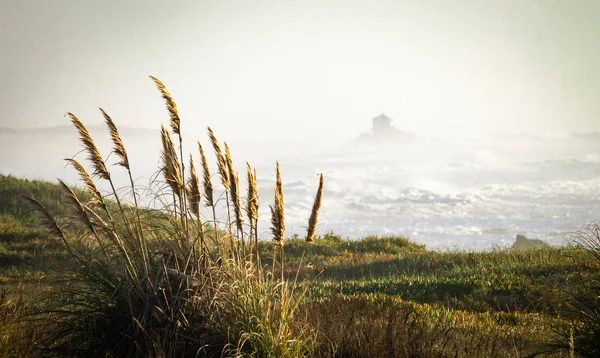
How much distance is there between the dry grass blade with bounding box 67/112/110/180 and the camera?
6246 millimetres

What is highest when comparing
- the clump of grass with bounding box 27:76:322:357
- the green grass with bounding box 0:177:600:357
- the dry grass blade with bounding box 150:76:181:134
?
the dry grass blade with bounding box 150:76:181:134

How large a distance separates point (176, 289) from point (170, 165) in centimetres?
146

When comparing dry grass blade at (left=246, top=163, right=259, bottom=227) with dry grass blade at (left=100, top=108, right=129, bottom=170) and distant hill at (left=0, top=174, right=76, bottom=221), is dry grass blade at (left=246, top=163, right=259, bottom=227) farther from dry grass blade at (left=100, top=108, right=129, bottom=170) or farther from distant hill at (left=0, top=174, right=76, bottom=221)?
distant hill at (left=0, top=174, right=76, bottom=221)

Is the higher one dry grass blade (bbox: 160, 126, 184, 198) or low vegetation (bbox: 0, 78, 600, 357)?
dry grass blade (bbox: 160, 126, 184, 198)

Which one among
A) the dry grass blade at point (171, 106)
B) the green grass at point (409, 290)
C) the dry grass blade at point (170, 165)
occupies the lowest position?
the green grass at point (409, 290)

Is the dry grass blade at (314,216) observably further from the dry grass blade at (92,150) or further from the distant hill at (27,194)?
the distant hill at (27,194)

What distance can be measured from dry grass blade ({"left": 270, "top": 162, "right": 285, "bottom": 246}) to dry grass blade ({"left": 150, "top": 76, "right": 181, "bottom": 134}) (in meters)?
1.28

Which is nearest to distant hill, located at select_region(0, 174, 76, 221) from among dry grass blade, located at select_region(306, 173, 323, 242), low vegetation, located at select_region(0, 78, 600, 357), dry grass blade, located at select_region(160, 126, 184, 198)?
low vegetation, located at select_region(0, 78, 600, 357)

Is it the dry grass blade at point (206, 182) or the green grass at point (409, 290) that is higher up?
the dry grass blade at point (206, 182)

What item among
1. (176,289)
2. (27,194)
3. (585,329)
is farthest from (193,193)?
(27,194)

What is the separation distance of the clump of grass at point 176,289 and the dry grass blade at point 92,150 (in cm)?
1

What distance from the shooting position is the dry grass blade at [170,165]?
6.38m

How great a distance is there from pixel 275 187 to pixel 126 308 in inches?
86.6

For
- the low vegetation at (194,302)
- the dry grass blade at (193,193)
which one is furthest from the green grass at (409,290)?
the dry grass blade at (193,193)
